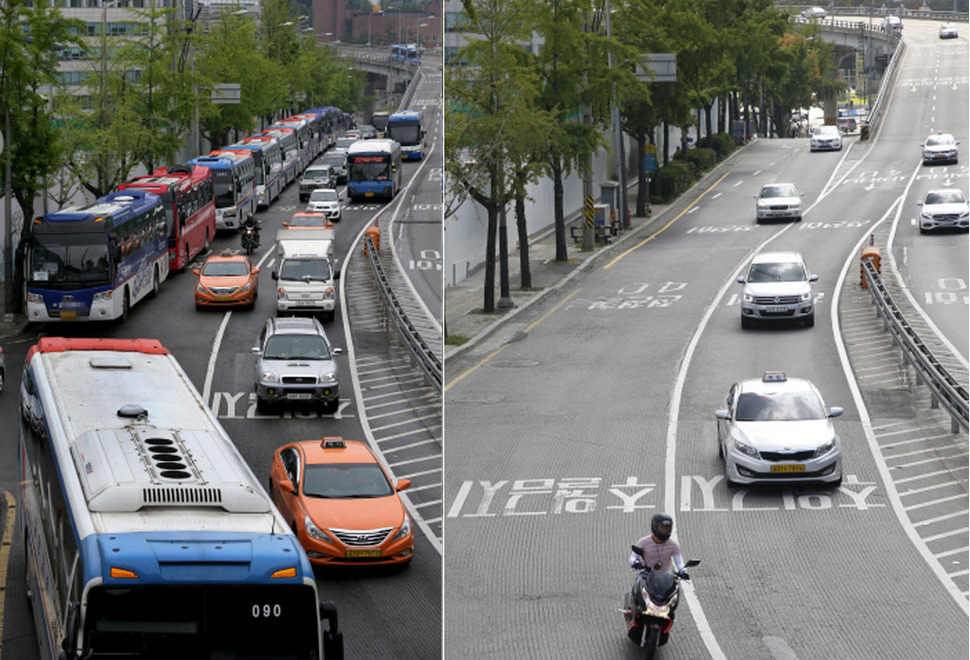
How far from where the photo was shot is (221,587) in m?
8.93

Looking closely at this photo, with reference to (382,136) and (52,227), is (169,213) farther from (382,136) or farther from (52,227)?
(382,136)

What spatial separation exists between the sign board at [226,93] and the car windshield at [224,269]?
1672 millimetres

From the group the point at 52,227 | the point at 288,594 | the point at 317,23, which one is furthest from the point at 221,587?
the point at 52,227

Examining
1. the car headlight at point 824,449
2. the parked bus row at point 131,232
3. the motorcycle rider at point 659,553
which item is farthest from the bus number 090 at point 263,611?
the car headlight at point 824,449

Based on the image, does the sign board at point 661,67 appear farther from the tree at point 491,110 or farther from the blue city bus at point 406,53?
the blue city bus at point 406,53

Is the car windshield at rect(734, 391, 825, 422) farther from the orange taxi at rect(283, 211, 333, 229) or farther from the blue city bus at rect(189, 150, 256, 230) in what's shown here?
the blue city bus at rect(189, 150, 256, 230)

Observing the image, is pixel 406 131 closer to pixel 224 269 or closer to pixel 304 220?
pixel 224 269

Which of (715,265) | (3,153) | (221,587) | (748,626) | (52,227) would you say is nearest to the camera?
(221,587)

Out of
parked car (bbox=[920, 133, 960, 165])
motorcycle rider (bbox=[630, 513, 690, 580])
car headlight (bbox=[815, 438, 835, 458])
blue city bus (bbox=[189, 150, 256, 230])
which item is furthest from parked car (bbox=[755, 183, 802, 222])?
blue city bus (bbox=[189, 150, 256, 230])

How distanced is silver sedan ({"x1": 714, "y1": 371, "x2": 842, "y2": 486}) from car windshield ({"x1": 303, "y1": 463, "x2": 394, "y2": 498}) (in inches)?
338

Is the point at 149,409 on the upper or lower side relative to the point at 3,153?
lower

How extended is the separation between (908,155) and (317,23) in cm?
8352

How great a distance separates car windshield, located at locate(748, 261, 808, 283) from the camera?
41.1 m

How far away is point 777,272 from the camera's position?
4122cm
